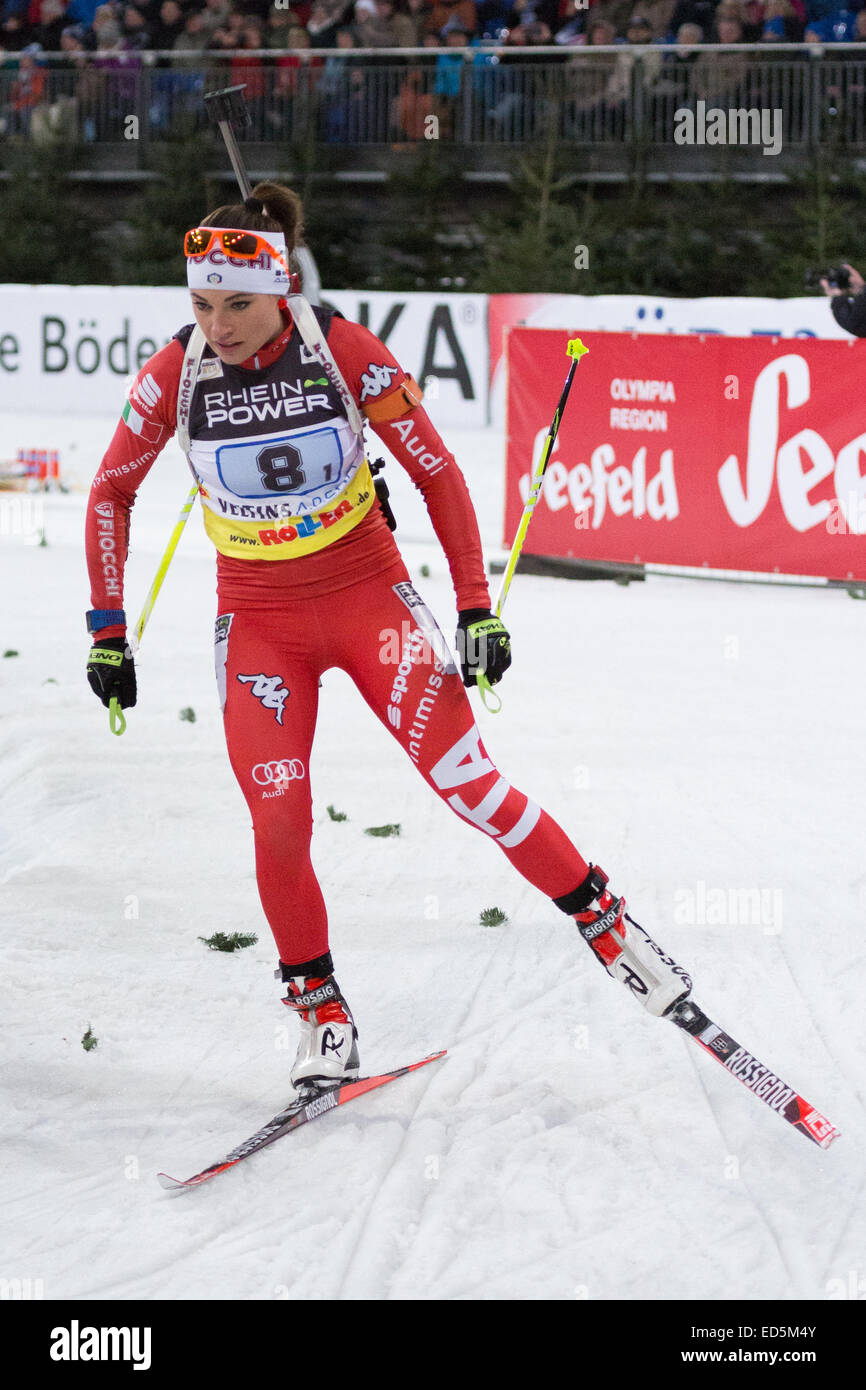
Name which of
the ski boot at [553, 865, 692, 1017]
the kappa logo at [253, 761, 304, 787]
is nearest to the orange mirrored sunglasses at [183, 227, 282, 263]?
the kappa logo at [253, 761, 304, 787]

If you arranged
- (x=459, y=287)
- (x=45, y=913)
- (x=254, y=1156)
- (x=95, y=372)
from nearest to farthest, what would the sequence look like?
(x=254, y=1156) → (x=45, y=913) → (x=95, y=372) → (x=459, y=287)

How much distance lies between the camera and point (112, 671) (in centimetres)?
408

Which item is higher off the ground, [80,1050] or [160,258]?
[80,1050]

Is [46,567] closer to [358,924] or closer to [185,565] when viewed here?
[185,565]

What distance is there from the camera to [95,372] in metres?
17.8

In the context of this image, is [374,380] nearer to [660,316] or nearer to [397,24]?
[660,316]

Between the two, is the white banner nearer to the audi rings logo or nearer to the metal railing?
the metal railing

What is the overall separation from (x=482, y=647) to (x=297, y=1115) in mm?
1271

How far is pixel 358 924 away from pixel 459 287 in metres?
14.8

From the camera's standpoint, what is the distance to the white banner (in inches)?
650

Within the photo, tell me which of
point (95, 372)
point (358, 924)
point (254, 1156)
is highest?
point (254, 1156)

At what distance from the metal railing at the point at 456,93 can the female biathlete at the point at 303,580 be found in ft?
47.1

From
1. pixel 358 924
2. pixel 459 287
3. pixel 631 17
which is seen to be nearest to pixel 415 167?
pixel 459 287
